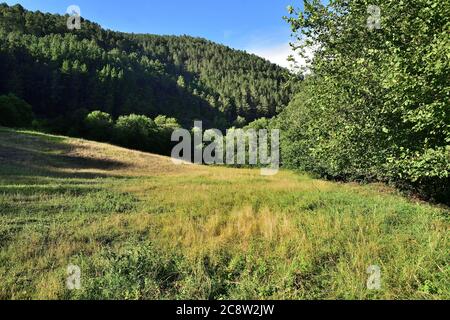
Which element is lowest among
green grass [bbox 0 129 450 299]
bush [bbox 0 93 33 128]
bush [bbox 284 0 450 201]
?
green grass [bbox 0 129 450 299]

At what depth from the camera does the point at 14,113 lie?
289ft

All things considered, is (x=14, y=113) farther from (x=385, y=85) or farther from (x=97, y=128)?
(x=385, y=85)

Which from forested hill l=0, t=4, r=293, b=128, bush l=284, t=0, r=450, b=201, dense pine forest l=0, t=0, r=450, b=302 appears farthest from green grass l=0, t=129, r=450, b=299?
forested hill l=0, t=4, r=293, b=128

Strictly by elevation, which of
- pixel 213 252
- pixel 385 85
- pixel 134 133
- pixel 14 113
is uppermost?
pixel 14 113

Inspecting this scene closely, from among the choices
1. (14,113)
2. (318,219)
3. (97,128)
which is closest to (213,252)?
(318,219)

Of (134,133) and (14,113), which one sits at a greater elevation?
(14,113)

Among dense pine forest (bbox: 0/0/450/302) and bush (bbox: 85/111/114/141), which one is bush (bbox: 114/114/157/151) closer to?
bush (bbox: 85/111/114/141)

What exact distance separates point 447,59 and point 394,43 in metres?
3.19

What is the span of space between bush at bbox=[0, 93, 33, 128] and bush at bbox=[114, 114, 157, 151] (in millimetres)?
23072

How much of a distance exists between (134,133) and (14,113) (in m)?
30.1

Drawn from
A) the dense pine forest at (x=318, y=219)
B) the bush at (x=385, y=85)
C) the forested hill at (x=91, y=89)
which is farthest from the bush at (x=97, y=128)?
the bush at (x=385, y=85)

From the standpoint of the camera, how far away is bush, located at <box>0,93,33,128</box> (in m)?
86.1
